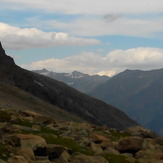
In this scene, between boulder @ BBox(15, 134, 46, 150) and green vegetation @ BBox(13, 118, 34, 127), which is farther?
green vegetation @ BBox(13, 118, 34, 127)

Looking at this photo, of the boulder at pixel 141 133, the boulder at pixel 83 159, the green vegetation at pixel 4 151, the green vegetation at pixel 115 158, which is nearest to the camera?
the green vegetation at pixel 4 151

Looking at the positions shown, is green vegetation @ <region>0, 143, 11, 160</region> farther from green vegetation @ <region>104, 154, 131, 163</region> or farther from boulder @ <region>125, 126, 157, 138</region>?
boulder @ <region>125, 126, 157, 138</region>

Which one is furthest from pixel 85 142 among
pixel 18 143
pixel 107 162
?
pixel 18 143

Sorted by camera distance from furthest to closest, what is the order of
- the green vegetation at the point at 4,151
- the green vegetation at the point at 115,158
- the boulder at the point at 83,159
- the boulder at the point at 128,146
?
1. the boulder at the point at 128,146
2. the green vegetation at the point at 115,158
3. the boulder at the point at 83,159
4. the green vegetation at the point at 4,151

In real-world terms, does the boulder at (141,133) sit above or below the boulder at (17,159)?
below

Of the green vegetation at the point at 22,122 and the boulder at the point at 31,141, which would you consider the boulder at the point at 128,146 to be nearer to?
the green vegetation at the point at 22,122

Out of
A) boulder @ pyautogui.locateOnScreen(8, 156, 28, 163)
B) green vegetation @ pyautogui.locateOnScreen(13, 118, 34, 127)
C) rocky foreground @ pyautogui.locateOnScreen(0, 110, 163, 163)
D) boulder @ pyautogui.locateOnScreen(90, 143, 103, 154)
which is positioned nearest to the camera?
boulder @ pyautogui.locateOnScreen(8, 156, 28, 163)

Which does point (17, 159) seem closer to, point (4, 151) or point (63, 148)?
point (4, 151)

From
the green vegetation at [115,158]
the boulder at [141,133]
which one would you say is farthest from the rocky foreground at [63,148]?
the boulder at [141,133]

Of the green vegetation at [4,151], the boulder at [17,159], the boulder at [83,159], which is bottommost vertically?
the boulder at [83,159]

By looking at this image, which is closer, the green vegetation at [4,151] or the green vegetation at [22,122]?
the green vegetation at [4,151]

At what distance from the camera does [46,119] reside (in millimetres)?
57188

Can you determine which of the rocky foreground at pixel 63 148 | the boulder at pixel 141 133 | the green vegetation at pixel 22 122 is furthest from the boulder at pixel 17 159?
the boulder at pixel 141 133

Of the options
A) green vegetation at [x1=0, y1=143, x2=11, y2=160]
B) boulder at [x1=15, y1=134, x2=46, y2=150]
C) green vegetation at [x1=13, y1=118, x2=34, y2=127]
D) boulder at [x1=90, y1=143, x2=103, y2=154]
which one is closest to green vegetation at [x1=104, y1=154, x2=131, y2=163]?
boulder at [x1=90, y1=143, x2=103, y2=154]
